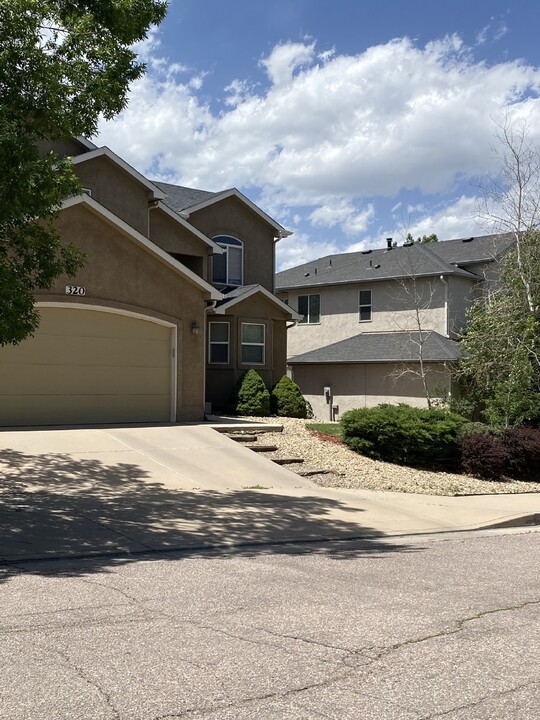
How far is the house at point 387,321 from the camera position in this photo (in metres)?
30.6

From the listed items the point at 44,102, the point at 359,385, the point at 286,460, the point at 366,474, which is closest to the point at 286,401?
the point at 359,385

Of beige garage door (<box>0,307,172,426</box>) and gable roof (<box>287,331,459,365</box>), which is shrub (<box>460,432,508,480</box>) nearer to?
beige garage door (<box>0,307,172,426</box>)

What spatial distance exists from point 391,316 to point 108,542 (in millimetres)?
25285

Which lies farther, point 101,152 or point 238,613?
point 101,152

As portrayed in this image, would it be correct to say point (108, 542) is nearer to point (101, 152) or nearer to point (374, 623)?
point (374, 623)

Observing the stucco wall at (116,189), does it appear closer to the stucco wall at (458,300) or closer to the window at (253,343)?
the window at (253,343)

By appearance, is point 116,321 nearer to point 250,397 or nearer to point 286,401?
point 250,397

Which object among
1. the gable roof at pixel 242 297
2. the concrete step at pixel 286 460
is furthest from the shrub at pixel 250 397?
the concrete step at pixel 286 460

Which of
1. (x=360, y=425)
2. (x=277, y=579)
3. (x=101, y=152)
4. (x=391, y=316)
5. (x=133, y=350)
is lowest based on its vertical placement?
(x=277, y=579)

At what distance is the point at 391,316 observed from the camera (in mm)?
33875

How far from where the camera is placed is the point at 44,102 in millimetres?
11148

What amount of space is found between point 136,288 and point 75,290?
166cm

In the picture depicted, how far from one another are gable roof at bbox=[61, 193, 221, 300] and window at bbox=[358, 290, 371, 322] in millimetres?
15171

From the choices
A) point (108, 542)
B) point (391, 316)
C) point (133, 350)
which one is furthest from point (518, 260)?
point (108, 542)
